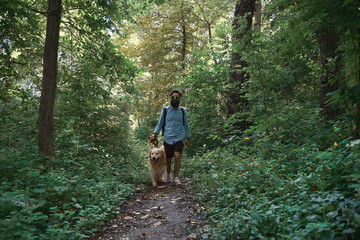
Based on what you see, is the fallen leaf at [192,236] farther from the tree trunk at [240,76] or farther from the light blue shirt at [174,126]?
the tree trunk at [240,76]

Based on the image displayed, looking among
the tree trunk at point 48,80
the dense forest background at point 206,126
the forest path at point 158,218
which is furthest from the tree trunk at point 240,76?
the tree trunk at point 48,80

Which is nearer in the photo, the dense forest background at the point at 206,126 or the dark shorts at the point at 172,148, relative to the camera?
the dense forest background at the point at 206,126

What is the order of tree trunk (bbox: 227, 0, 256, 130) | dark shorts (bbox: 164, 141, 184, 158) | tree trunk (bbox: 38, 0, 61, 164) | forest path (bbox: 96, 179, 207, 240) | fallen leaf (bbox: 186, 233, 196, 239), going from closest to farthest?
fallen leaf (bbox: 186, 233, 196, 239)
forest path (bbox: 96, 179, 207, 240)
tree trunk (bbox: 38, 0, 61, 164)
dark shorts (bbox: 164, 141, 184, 158)
tree trunk (bbox: 227, 0, 256, 130)

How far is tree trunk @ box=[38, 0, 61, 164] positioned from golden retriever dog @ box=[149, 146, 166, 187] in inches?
103

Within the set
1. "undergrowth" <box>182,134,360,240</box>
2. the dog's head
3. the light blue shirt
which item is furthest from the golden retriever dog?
"undergrowth" <box>182,134,360,240</box>

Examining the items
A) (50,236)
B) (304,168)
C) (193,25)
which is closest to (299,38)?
(304,168)

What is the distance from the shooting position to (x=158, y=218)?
4102mm

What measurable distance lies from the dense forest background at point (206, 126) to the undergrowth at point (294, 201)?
0.7 inches

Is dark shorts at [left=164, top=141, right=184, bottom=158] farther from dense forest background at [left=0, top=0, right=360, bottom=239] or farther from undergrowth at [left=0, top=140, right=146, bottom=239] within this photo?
undergrowth at [left=0, top=140, right=146, bottom=239]

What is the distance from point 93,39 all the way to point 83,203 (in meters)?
4.55

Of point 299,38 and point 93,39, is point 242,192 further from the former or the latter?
point 93,39

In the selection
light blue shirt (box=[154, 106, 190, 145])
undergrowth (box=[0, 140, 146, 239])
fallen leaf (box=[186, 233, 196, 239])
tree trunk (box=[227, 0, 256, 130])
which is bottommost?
fallen leaf (box=[186, 233, 196, 239])

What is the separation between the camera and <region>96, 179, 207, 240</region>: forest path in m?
3.41

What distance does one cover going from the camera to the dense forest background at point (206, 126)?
2588 millimetres
